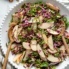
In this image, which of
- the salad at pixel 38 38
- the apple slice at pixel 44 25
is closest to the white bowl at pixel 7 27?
the salad at pixel 38 38

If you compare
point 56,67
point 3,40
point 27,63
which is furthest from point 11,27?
point 56,67

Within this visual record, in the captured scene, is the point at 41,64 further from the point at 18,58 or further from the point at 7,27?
the point at 7,27

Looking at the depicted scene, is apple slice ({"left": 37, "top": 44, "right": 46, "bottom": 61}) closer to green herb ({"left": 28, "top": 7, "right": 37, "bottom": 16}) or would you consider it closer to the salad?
the salad

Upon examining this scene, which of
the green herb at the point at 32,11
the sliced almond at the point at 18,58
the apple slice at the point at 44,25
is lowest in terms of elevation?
the sliced almond at the point at 18,58

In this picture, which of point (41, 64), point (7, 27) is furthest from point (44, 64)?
point (7, 27)

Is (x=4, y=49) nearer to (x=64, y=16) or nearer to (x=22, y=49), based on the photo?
(x=22, y=49)

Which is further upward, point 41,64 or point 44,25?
point 44,25

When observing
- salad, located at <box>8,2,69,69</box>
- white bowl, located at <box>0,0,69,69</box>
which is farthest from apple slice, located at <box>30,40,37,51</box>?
white bowl, located at <box>0,0,69,69</box>

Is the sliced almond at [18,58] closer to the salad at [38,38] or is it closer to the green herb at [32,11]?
the salad at [38,38]
